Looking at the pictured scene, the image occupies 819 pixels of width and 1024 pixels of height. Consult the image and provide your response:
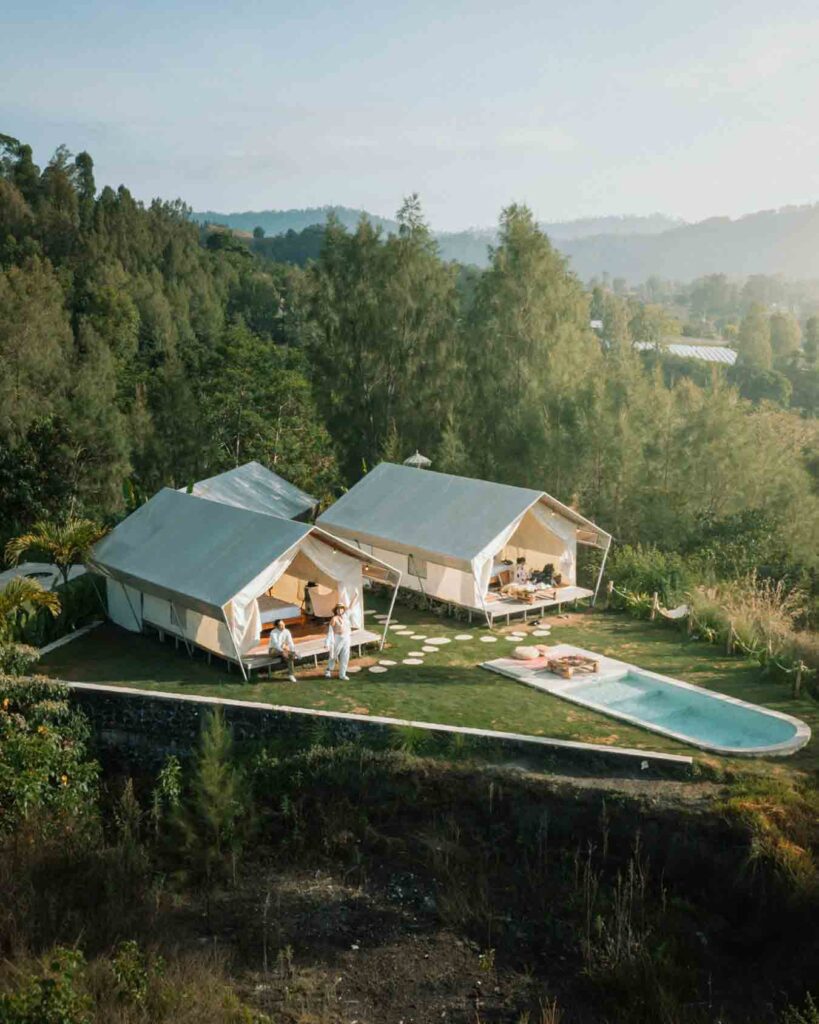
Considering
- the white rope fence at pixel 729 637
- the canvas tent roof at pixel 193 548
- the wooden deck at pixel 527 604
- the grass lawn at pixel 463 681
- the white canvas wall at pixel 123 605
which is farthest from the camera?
the wooden deck at pixel 527 604

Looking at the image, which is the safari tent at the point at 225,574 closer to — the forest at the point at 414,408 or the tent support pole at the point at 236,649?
the tent support pole at the point at 236,649

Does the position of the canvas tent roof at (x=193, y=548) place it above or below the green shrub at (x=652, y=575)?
above

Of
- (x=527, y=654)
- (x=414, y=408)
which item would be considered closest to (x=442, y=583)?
(x=527, y=654)

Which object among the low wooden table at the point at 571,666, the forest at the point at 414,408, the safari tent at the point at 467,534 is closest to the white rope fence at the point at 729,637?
the safari tent at the point at 467,534

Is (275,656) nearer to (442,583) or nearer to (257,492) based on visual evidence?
(442,583)

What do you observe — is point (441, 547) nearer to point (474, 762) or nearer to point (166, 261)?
point (474, 762)
